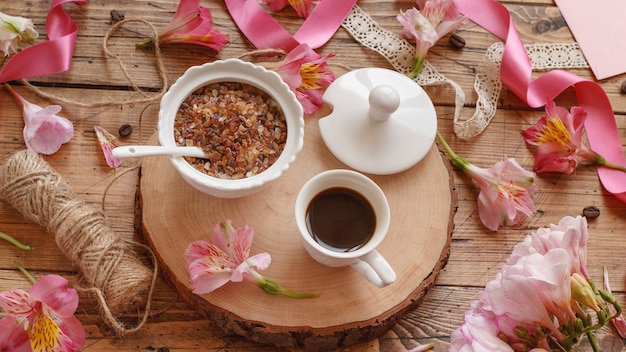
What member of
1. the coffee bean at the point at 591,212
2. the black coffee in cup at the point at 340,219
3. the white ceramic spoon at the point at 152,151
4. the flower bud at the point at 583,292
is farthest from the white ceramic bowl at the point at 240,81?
the coffee bean at the point at 591,212

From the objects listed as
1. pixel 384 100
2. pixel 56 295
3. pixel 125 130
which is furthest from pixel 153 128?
pixel 384 100

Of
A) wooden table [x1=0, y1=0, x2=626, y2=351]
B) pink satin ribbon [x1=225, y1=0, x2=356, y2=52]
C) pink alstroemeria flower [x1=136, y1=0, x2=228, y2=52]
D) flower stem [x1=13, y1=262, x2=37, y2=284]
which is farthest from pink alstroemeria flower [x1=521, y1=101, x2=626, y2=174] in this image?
flower stem [x1=13, y1=262, x2=37, y2=284]

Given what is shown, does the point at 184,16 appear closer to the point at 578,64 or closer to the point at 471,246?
the point at 471,246

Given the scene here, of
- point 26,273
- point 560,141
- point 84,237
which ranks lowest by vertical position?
point 26,273

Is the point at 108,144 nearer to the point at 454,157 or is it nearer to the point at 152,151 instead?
the point at 152,151

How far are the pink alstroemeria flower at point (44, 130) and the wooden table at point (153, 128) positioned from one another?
0.03 metres

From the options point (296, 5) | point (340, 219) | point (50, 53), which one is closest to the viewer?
point (340, 219)

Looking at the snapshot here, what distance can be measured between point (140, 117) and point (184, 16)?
28cm

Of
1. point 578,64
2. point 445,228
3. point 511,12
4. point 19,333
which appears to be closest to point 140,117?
point 19,333

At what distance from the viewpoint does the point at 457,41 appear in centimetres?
169

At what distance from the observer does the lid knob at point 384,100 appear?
1.36 metres

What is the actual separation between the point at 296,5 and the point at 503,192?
2.34 feet

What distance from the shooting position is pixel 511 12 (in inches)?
69.7

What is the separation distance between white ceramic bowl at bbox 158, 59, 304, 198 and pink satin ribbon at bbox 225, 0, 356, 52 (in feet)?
0.93
